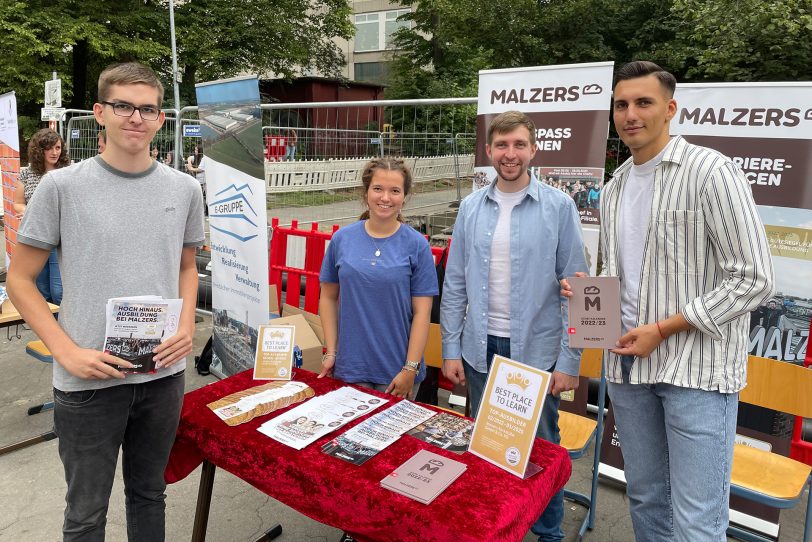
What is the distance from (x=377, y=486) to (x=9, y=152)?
647 centimetres

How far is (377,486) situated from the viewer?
165cm

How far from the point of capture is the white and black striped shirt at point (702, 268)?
1.62 metres

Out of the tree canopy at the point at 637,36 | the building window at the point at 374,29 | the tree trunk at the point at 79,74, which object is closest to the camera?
the tree canopy at the point at 637,36

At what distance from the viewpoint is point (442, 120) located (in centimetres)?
639

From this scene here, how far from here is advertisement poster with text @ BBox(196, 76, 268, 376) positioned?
11.6 feet

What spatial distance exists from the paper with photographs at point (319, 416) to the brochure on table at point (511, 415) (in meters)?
0.53

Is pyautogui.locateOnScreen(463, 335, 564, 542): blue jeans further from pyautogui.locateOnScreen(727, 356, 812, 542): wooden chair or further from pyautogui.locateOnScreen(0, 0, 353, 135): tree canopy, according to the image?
pyautogui.locateOnScreen(0, 0, 353, 135): tree canopy

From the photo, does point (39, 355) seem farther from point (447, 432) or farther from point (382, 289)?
point (447, 432)

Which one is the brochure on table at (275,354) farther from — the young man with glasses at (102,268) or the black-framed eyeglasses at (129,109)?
the black-framed eyeglasses at (129,109)

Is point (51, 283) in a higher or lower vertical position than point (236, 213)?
lower

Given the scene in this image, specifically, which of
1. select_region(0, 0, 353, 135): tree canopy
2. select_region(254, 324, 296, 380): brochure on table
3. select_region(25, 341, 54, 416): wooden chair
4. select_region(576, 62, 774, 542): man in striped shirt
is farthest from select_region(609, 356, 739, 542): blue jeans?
select_region(0, 0, 353, 135): tree canopy

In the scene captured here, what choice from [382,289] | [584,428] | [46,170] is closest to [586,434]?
[584,428]

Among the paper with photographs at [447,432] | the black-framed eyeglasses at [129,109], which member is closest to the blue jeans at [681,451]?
the paper with photographs at [447,432]

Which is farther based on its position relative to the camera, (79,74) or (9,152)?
(79,74)
